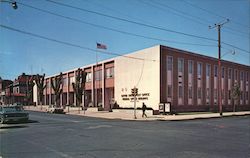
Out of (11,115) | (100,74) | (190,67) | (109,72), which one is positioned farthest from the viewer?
(100,74)

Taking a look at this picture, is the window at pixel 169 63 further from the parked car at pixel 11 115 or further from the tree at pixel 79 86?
the parked car at pixel 11 115

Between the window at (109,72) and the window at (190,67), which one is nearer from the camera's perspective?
the window at (190,67)

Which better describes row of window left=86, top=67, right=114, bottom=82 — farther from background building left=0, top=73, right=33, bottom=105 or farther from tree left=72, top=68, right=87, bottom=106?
background building left=0, top=73, right=33, bottom=105

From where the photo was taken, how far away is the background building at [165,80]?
42.6m

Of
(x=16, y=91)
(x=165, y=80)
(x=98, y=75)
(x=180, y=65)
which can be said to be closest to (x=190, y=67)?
(x=180, y=65)

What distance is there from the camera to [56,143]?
12453mm

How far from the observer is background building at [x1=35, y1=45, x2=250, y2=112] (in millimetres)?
42625

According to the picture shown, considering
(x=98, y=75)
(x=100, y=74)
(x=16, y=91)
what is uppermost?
(x=100, y=74)

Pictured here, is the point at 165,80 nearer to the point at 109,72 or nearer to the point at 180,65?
the point at 180,65

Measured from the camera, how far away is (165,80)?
139ft

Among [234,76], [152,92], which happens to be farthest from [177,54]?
[234,76]

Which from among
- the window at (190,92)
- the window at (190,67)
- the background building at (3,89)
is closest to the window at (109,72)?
the window at (190,67)

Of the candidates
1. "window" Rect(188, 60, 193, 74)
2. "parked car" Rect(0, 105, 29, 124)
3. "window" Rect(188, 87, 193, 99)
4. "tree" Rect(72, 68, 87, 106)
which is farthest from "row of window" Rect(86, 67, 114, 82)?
"parked car" Rect(0, 105, 29, 124)

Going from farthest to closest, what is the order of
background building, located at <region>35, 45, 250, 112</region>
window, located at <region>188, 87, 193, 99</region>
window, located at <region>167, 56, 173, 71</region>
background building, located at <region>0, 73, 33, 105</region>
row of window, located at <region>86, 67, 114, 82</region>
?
background building, located at <region>0, 73, 33, 105</region> → row of window, located at <region>86, 67, 114, 82</region> → window, located at <region>188, 87, 193, 99</region> → window, located at <region>167, 56, 173, 71</region> → background building, located at <region>35, 45, 250, 112</region>
